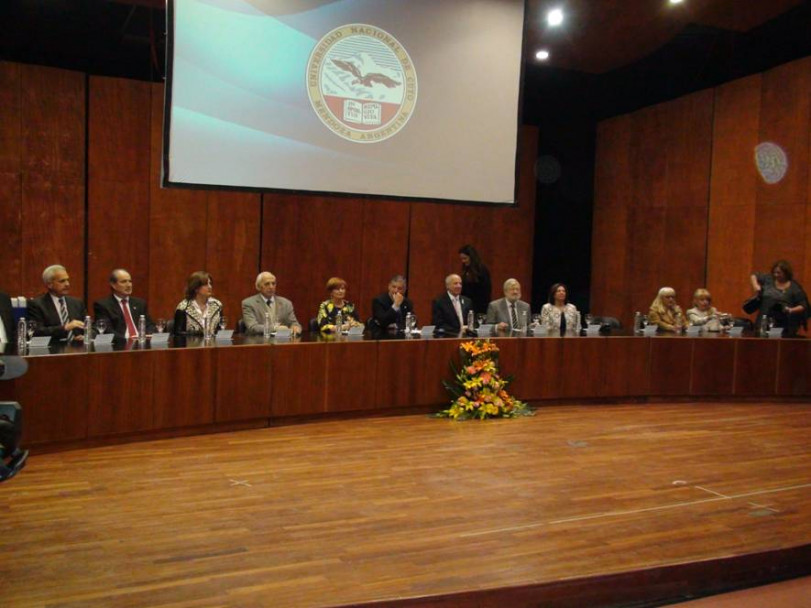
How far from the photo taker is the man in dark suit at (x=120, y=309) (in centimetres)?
504

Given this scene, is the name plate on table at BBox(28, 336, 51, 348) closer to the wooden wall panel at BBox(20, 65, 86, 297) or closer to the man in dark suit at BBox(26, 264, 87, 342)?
the man in dark suit at BBox(26, 264, 87, 342)

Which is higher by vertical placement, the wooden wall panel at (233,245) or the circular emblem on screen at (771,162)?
the circular emblem on screen at (771,162)

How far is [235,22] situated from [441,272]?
4456 mm

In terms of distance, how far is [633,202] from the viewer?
9.64 meters

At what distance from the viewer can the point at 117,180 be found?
782 centimetres

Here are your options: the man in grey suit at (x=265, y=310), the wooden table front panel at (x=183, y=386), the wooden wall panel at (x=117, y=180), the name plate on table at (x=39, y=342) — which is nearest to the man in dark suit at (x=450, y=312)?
the man in grey suit at (x=265, y=310)

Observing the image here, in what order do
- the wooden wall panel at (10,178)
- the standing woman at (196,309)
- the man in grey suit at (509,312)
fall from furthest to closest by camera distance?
the wooden wall panel at (10,178), the man in grey suit at (509,312), the standing woman at (196,309)

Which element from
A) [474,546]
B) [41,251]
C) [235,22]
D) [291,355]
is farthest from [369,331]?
[41,251]

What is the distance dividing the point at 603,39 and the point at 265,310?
495cm

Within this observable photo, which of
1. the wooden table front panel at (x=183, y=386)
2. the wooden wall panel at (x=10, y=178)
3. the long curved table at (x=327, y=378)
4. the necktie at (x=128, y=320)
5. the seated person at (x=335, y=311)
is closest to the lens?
the long curved table at (x=327, y=378)

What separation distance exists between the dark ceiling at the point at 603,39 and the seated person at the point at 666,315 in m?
2.68

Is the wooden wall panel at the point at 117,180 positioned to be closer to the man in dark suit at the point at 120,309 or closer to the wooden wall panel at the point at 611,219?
the man in dark suit at the point at 120,309

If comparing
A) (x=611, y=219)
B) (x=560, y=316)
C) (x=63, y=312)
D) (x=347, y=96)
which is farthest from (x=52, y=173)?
(x=611, y=219)

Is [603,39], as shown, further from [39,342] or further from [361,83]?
[39,342]
